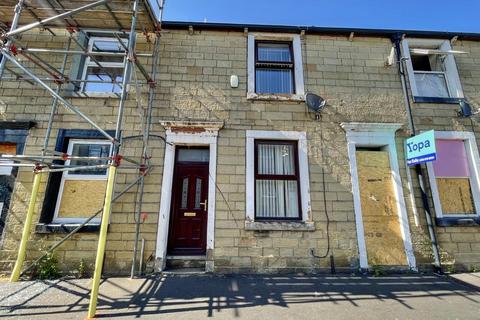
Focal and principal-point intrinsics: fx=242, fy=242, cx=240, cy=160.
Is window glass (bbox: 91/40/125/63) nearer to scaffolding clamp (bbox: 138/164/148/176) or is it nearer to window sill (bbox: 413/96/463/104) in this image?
scaffolding clamp (bbox: 138/164/148/176)

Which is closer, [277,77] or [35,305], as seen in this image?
[35,305]

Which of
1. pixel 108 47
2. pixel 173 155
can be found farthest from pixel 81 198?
pixel 108 47

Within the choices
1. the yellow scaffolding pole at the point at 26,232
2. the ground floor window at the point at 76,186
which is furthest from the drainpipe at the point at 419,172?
the yellow scaffolding pole at the point at 26,232

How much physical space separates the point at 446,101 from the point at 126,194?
8.33 meters

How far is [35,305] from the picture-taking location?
12.1 ft

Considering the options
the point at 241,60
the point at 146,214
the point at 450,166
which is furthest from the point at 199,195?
the point at 450,166

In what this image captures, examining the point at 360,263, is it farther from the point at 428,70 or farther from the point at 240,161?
the point at 428,70

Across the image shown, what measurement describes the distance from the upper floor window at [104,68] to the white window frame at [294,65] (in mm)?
3357

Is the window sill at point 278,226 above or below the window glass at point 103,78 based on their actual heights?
below

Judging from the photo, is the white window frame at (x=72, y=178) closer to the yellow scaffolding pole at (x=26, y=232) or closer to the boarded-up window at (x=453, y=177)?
the yellow scaffolding pole at (x=26, y=232)

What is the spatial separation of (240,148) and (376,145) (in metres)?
3.42

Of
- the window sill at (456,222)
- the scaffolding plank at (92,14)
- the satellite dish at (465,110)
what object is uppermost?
the scaffolding plank at (92,14)

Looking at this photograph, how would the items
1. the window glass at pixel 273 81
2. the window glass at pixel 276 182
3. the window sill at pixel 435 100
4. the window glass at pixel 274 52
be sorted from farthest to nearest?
the window glass at pixel 274 52 < the window glass at pixel 273 81 < the window sill at pixel 435 100 < the window glass at pixel 276 182

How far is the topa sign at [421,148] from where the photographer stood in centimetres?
510
